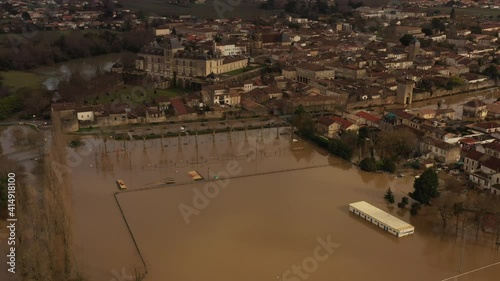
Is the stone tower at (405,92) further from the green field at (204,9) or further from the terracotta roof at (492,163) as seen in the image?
the green field at (204,9)

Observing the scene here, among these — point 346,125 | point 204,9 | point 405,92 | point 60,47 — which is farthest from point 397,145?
point 204,9

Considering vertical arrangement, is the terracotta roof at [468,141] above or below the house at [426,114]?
below

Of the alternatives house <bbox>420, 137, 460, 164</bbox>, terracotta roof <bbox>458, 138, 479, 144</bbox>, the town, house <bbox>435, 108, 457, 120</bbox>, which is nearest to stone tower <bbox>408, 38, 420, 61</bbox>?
the town

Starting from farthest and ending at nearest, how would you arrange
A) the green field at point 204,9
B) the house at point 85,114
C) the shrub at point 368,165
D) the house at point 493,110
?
the green field at point 204,9 < the house at point 493,110 < the house at point 85,114 < the shrub at point 368,165

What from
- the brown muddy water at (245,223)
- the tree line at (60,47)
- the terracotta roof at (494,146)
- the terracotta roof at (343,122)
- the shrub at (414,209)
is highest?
the tree line at (60,47)

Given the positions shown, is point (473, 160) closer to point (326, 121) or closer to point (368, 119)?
point (368, 119)

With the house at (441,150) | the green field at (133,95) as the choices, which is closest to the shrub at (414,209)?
the house at (441,150)
